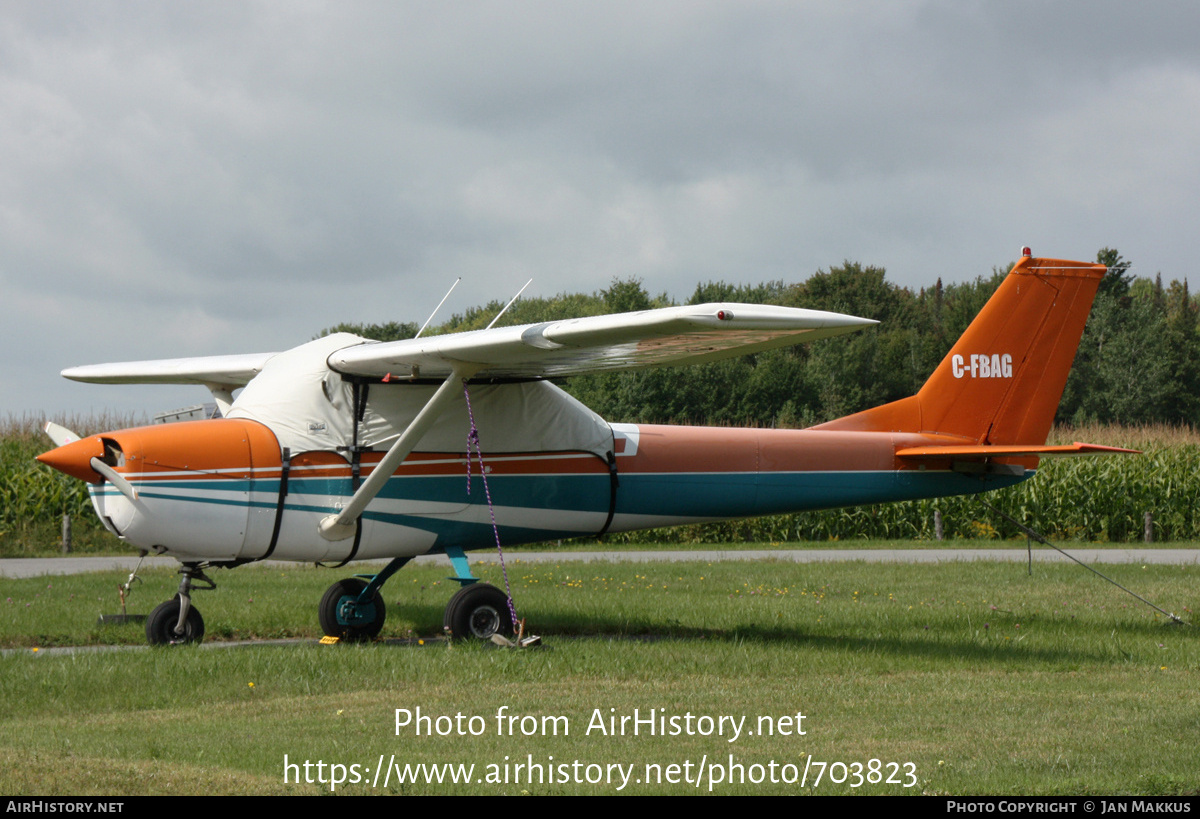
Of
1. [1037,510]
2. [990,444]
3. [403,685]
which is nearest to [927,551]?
[1037,510]

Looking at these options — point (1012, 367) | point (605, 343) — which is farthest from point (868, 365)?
point (605, 343)

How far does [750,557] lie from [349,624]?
1140 cm

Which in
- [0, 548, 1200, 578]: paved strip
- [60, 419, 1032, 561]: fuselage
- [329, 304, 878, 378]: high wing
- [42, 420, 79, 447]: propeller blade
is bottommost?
[0, 548, 1200, 578]: paved strip

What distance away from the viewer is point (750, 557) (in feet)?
66.9

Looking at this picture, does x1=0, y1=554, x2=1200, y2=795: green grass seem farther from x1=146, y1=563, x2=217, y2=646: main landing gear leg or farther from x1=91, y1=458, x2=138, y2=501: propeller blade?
x1=91, y1=458, x2=138, y2=501: propeller blade

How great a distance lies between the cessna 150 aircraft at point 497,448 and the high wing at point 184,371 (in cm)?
3

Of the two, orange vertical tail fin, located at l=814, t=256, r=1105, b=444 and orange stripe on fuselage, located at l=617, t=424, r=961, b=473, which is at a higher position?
orange vertical tail fin, located at l=814, t=256, r=1105, b=444

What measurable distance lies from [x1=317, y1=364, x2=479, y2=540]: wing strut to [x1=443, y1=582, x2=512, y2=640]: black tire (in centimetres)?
116

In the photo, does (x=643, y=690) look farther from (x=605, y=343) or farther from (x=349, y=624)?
(x=349, y=624)

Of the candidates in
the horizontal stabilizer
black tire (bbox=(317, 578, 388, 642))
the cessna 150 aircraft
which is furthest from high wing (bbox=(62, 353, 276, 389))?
the horizontal stabilizer

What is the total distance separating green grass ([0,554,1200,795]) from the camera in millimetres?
5371

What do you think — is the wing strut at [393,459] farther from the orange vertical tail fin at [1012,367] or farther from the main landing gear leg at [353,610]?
the orange vertical tail fin at [1012,367]

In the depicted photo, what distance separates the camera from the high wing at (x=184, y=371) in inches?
445
